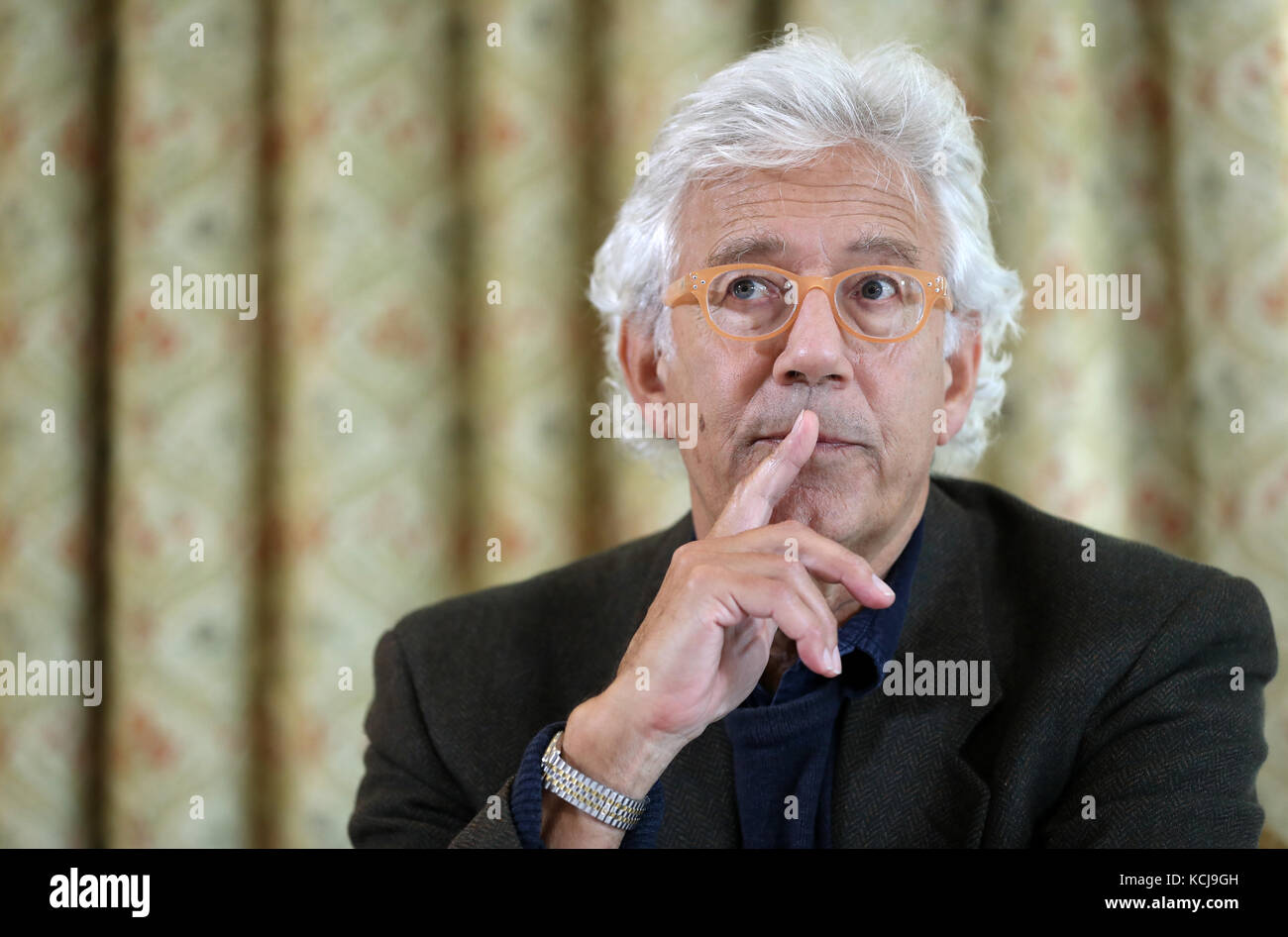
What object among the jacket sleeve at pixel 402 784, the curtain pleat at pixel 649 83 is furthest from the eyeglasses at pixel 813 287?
the curtain pleat at pixel 649 83

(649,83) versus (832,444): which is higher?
(649,83)

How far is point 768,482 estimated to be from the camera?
118cm

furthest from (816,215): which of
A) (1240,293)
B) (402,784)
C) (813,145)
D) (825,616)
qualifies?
(1240,293)

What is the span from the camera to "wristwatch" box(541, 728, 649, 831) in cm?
110

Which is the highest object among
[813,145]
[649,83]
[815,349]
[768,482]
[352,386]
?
[649,83]

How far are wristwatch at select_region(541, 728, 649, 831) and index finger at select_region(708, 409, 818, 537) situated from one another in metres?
0.27

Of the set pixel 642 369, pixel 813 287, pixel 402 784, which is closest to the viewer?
pixel 813 287

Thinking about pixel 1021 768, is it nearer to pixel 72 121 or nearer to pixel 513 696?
pixel 513 696

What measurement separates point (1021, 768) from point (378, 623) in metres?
1.27

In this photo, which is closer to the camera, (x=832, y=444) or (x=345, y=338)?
(x=832, y=444)

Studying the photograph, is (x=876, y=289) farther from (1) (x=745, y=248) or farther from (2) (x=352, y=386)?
(2) (x=352, y=386)

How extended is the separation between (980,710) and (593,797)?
44 cm

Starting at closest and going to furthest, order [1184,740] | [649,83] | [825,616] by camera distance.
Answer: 1. [825,616]
2. [1184,740]
3. [649,83]
